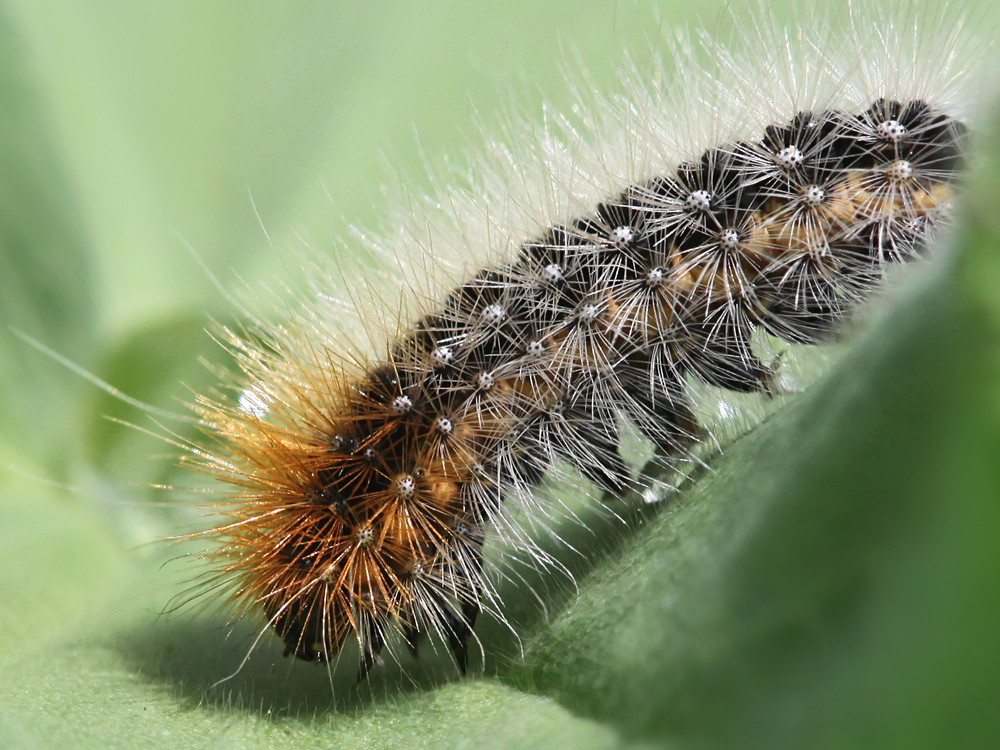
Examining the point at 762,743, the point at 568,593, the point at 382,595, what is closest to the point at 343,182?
the point at 382,595

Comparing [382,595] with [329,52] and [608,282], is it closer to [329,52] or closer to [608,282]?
[608,282]

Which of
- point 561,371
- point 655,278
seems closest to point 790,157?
point 655,278

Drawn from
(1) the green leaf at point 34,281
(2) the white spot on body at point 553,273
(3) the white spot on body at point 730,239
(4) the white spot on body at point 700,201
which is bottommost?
(3) the white spot on body at point 730,239

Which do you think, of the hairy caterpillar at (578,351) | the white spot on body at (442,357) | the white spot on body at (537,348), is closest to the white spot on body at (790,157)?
the hairy caterpillar at (578,351)

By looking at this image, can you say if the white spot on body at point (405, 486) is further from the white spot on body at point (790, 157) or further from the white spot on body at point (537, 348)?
the white spot on body at point (790, 157)

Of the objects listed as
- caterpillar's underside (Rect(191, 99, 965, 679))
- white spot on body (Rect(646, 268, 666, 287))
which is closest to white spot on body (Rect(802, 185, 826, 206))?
caterpillar's underside (Rect(191, 99, 965, 679))

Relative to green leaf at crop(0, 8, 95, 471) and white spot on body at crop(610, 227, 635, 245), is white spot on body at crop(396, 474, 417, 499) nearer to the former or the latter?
white spot on body at crop(610, 227, 635, 245)
